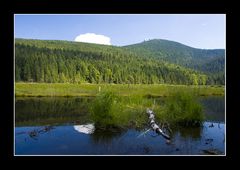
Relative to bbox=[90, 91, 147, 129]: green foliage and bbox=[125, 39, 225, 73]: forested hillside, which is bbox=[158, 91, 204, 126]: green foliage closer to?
bbox=[90, 91, 147, 129]: green foliage

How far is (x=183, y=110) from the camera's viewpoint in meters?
7.04

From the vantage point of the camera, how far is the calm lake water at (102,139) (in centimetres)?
550

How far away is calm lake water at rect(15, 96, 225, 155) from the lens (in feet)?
18.0

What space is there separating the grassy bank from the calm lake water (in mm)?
607

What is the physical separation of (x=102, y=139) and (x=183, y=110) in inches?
79.7

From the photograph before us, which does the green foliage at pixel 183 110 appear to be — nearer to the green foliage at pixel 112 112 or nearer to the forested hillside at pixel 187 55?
the green foliage at pixel 112 112

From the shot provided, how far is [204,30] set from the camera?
686cm

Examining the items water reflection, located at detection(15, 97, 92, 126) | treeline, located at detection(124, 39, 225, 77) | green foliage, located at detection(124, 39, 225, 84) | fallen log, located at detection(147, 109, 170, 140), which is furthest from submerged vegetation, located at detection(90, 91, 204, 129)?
treeline, located at detection(124, 39, 225, 77)

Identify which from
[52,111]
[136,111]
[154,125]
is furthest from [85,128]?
[52,111]

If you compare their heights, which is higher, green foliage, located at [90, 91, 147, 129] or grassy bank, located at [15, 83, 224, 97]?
grassy bank, located at [15, 83, 224, 97]

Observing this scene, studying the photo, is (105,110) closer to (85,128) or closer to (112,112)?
(112,112)
